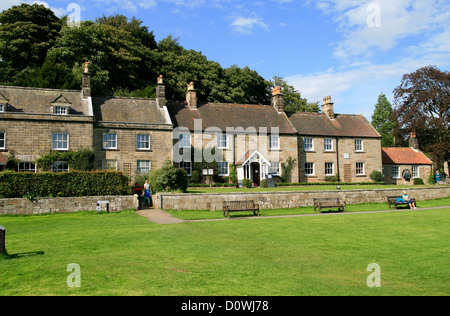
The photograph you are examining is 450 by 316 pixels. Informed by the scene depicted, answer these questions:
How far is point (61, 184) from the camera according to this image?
71.8ft

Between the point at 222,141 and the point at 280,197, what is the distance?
14389 mm

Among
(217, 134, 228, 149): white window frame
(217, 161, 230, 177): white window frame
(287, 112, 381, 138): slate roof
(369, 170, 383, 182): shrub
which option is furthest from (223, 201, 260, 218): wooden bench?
(369, 170, 383, 182): shrub

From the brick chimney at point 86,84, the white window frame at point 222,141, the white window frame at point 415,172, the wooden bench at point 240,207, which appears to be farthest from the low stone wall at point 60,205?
the white window frame at point 415,172

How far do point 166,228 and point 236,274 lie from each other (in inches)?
287

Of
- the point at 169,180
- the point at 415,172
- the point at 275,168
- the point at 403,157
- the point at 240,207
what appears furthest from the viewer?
the point at 403,157

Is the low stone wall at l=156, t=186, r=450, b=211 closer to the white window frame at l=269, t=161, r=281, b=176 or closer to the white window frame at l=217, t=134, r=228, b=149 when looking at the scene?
the white window frame at l=269, t=161, r=281, b=176

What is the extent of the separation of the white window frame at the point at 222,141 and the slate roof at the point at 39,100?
1208 centimetres

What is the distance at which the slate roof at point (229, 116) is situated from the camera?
36531 millimetres

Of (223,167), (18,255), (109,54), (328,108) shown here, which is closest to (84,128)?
(223,167)

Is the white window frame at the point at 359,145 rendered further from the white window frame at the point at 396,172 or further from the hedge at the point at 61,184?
the hedge at the point at 61,184

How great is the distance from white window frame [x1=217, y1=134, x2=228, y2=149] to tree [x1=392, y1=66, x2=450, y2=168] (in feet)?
85.3

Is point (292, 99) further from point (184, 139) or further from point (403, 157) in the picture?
point (184, 139)

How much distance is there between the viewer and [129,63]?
47.2 metres

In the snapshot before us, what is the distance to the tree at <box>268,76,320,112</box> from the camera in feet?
209
